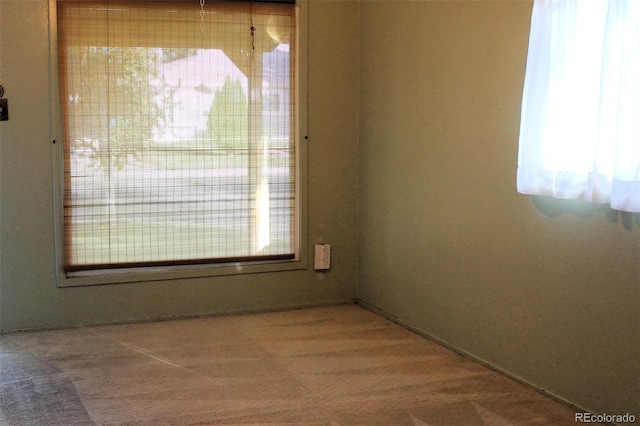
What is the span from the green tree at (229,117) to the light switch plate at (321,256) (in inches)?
31.5

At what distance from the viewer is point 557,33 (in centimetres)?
283

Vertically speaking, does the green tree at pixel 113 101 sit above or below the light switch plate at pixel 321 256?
above

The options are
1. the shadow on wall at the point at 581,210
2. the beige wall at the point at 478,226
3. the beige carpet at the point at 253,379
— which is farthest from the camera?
the beige carpet at the point at 253,379

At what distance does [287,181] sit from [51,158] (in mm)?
1402

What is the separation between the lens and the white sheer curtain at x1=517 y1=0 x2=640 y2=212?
8.32 feet

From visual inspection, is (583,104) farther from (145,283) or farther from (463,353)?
(145,283)

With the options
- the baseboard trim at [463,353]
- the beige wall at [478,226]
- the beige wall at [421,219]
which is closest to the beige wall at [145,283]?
the beige wall at [421,219]

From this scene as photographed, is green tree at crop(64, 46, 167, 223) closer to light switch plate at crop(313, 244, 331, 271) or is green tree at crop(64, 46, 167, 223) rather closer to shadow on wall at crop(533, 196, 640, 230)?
light switch plate at crop(313, 244, 331, 271)

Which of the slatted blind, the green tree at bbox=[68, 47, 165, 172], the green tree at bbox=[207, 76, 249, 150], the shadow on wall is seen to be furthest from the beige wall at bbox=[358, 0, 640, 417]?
the green tree at bbox=[68, 47, 165, 172]

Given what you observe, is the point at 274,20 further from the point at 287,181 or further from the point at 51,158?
the point at 51,158

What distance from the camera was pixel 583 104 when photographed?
2.74 meters

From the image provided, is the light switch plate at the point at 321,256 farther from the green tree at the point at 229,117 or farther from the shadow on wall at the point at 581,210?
the shadow on wall at the point at 581,210

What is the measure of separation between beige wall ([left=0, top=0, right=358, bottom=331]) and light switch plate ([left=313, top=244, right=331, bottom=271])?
0.16ft

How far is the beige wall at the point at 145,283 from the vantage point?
4082 millimetres
